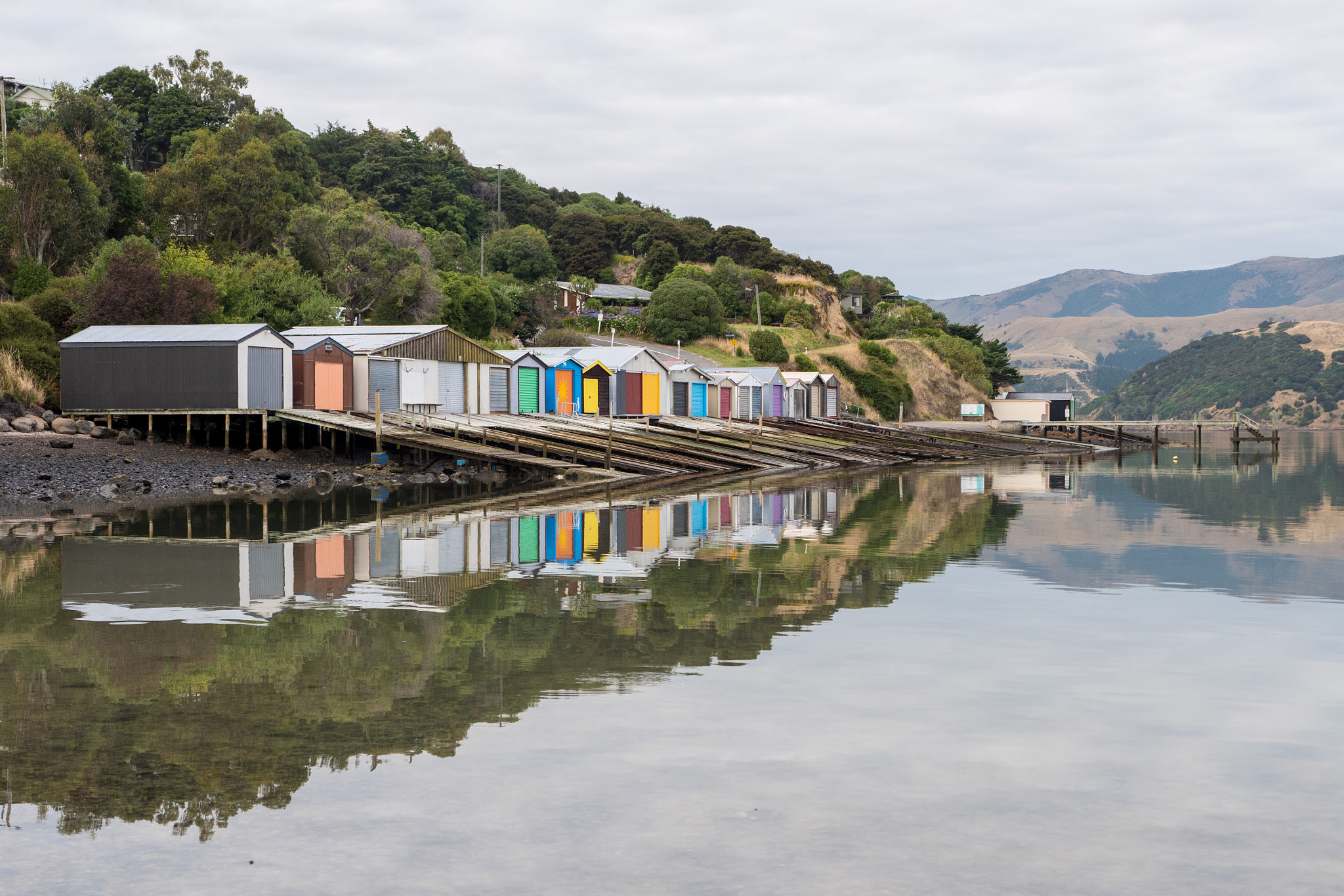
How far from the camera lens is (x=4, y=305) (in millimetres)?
40750

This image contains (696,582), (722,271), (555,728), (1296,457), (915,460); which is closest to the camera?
(555,728)

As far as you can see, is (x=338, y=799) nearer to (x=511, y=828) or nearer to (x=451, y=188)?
(x=511, y=828)

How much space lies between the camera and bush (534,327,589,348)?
8469 centimetres

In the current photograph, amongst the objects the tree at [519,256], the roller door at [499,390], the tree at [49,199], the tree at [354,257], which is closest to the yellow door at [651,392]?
the roller door at [499,390]

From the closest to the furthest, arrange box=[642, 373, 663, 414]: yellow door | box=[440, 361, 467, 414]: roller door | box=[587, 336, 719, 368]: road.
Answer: box=[440, 361, 467, 414]: roller door
box=[642, 373, 663, 414]: yellow door
box=[587, 336, 719, 368]: road

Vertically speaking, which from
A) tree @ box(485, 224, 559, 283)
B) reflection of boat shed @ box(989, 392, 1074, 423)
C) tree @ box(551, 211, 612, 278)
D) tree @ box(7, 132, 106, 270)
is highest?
tree @ box(551, 211, 612, 278)

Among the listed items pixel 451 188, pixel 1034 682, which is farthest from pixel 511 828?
pixel 451 188

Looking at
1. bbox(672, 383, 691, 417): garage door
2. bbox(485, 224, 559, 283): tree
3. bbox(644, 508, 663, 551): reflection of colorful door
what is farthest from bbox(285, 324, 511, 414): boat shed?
bbox(485, 224, 559, 283): tree

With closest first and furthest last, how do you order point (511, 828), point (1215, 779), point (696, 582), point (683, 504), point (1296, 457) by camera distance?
point (511, 828) < point (1215, 779) < point (696, 582) < point (683, 504) < point (1296, 457)

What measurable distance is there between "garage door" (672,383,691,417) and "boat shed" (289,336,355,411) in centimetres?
2397

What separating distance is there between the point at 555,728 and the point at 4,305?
3990cm

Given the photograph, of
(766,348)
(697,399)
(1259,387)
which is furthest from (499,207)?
(1259,387)

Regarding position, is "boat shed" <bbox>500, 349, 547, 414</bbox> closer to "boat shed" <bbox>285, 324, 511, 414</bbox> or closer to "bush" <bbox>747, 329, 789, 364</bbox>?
"boat shed" <bbox>285, 324, 511, 414</bbox>

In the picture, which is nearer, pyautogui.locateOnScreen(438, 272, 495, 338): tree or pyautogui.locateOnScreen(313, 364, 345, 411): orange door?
pyautogui.locateOnScreen(313, 364, 345, 411): orange door
